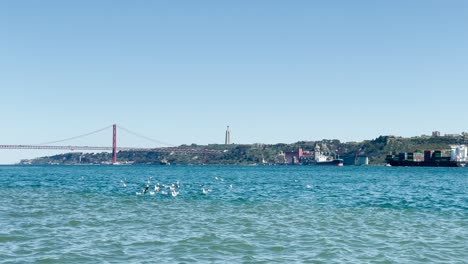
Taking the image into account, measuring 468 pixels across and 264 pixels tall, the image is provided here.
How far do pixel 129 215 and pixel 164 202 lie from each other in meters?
9.10

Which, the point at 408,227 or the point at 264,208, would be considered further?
the point at 264,208

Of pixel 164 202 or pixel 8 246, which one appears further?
pixel 164 202

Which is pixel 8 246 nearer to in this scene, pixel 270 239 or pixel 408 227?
pixel 270 239

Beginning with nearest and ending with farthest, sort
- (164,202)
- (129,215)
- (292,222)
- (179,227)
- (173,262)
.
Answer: (173,262) → (179,227) → (292,222) → (129,215) → (164,202)

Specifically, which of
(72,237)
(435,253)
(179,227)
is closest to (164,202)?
(179,227)

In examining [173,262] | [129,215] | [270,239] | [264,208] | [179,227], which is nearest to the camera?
[173,262]

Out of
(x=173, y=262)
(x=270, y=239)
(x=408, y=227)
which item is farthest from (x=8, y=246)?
(x=408, y=227)

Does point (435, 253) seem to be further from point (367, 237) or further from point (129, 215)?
point (129, 215)

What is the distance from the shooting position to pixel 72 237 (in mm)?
20781

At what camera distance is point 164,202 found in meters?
37.9

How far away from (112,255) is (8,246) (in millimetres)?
4104

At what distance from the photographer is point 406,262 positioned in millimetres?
16797

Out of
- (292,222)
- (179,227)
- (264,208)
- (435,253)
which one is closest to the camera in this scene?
(435,253)

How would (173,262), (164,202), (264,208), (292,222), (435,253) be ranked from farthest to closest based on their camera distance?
1. (164,202)
2. (264,208)
3. (292,222)
4. (435,253)
5. (173,262)
